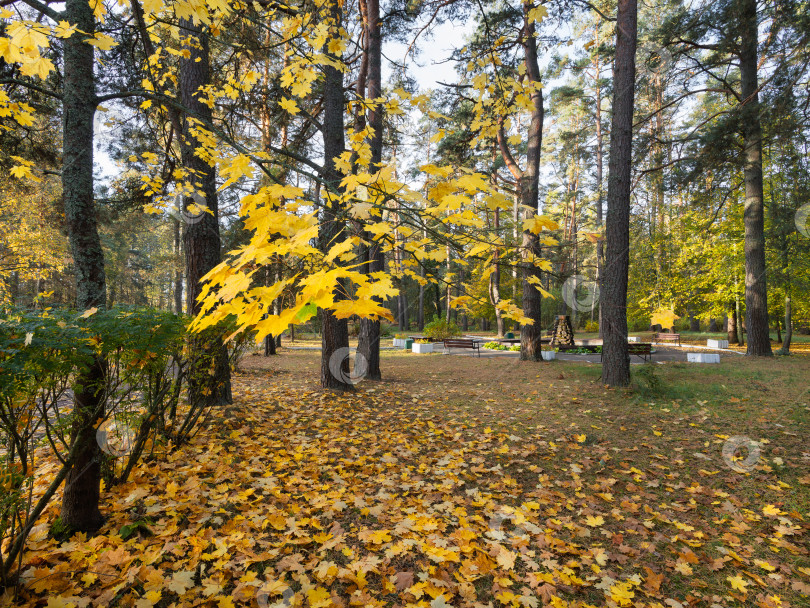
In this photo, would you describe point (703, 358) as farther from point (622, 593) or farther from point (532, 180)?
point (622, 593)

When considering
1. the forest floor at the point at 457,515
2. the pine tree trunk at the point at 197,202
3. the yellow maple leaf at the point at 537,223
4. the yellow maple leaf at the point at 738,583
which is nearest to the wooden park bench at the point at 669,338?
the forest floor at the point at 457,515

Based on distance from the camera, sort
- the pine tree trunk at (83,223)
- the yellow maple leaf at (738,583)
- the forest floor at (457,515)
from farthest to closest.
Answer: the pine tree trunk at (83,223) → the yellow maple leaf at (738,583) → the forest floor at (457,515)

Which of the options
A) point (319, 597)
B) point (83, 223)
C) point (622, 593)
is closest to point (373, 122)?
point (83, 223)

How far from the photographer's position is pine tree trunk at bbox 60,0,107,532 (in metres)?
2.30

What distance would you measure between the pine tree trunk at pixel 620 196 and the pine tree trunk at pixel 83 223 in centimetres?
677

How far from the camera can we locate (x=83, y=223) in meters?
2.48

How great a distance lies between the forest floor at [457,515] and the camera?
6.70 ft

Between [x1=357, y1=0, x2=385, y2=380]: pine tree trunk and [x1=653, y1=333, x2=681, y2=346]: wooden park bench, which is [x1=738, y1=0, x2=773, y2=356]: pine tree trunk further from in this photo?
[x1=357, y1=0, x2=385, y2=380]: pine tree trunk

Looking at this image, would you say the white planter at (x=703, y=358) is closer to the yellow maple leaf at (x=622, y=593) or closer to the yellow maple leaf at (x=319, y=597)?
the yellow maple leaf at (x=622, y=593)

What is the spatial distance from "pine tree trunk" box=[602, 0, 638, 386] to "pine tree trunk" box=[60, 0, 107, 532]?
6.77 m

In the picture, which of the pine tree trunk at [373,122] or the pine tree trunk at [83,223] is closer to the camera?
the pine tree trunk at [83,223]

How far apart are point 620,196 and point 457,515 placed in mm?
6196

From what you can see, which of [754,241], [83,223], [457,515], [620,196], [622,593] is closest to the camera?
[622,593]

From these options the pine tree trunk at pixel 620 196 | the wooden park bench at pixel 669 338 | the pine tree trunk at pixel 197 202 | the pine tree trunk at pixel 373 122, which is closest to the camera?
the pine tree trunk at pixel 197 202
